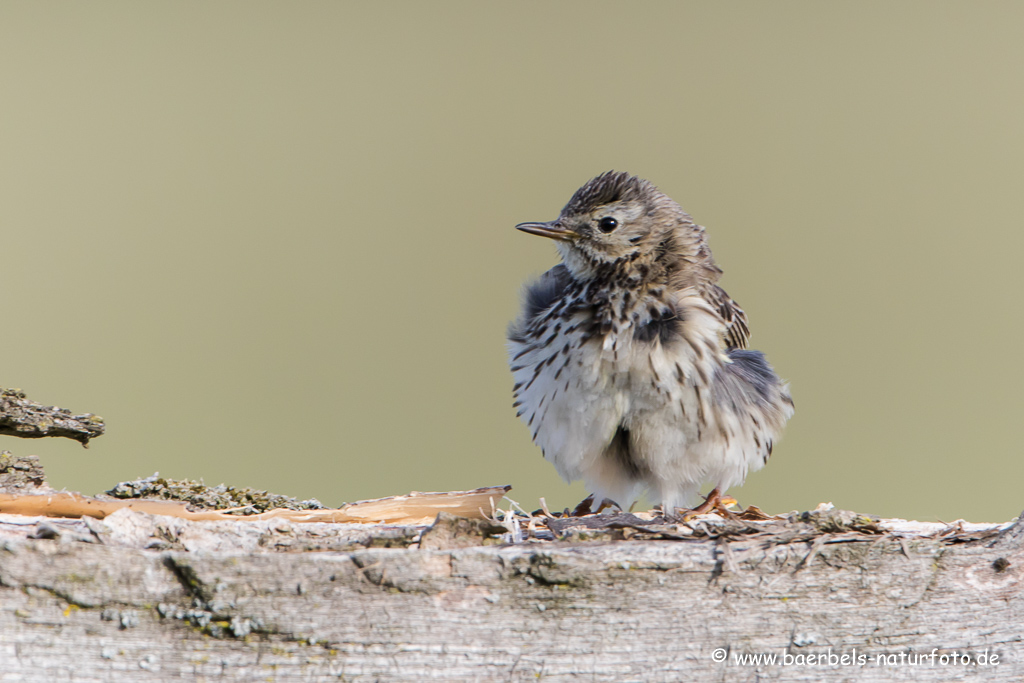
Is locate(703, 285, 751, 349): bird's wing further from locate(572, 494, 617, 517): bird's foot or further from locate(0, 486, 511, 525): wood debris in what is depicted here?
locate(0, 486, 511, 525): wood debris

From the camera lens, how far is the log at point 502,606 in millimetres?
2615

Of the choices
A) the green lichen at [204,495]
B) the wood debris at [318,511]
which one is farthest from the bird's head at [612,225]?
the green lichen at [204,495]

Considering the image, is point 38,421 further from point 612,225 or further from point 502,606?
point 612,225

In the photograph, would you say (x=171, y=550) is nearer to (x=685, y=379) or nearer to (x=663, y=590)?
(x=663, y=590)

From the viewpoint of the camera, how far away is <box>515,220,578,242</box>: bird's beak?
560cm

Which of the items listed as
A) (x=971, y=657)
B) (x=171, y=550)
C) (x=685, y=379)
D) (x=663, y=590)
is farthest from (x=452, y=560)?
(x=685, y=379)

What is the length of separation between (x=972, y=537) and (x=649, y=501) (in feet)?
8.89

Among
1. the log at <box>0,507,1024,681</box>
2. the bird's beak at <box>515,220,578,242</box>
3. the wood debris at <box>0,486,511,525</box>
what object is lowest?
the log at <box>0,507,1024,681</box>

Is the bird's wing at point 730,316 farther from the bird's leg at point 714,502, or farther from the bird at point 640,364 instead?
the bird's leg at point 714,502

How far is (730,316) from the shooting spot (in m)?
5.46

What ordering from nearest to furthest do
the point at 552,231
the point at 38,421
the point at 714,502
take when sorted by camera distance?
the point at 38,421, the point at 714,502, the point at 552,231

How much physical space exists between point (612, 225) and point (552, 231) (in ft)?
1.21

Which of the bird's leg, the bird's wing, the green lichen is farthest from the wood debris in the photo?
the bird's wing

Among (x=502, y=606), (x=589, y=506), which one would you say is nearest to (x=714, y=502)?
(x=589, y=506)
